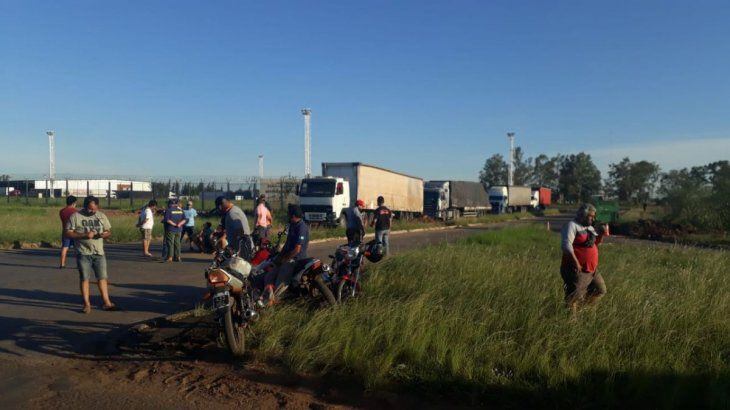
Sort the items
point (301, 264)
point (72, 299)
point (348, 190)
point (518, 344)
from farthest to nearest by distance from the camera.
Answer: point (348, 190)
point (72, 299)
point (301, 264)
point (518, 344)

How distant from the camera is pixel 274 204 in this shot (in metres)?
35.3

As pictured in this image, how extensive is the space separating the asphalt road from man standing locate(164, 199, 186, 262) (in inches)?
16.5

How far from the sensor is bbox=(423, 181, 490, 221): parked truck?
44125mm

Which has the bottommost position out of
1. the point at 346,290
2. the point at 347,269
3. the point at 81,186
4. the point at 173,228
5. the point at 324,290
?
the point at 346,290

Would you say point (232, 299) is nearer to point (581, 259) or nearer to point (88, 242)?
point (88, 242)

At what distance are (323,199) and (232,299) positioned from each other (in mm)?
22036

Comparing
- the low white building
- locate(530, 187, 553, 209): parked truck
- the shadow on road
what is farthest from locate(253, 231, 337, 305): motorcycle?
locate(530, 187, 553, 209): parked truck

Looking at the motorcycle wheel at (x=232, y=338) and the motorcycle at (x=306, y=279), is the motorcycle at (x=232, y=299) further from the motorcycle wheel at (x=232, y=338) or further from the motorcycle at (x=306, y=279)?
the motorcycle at (x=306, y=279)

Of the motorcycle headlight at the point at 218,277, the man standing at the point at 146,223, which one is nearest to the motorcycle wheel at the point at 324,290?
the motorcycle headlight at the point at 218,277

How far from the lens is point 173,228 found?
14.8 metres

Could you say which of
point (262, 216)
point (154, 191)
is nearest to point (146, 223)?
point (262, 216)

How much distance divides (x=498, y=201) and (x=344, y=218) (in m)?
32.6

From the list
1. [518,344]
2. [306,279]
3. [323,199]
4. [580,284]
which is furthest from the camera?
[323,199]

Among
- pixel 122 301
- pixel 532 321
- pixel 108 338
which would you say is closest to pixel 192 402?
pixel 108 338
